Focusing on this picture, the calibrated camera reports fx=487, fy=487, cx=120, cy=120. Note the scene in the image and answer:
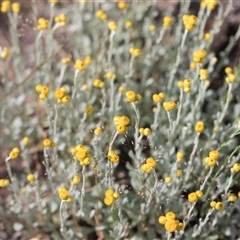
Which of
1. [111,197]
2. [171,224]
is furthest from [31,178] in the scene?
[171,224]

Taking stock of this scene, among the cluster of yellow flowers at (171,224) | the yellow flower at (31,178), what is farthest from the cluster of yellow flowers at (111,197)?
the yellow flower at (31,178)

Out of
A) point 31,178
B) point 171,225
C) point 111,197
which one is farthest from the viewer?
point 31,178

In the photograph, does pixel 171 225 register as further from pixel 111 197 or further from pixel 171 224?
pixel 111 197

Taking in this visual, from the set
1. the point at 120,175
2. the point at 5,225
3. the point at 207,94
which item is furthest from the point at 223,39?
the point at 5,225

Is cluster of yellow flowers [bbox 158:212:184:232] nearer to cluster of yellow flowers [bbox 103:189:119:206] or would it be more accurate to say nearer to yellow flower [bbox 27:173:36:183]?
cluster of yellow flowers [bbox 103:189:119:206]

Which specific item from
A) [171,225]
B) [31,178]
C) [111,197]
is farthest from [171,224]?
[31,178]

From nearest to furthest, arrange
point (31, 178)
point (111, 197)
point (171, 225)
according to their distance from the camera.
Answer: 1. point (171, 225)
2. point (111, 197)
3. point (31, 178)

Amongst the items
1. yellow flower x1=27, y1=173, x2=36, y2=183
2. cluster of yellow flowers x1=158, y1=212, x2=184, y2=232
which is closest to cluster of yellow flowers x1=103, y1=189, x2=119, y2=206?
cluster of yellow flowers x1=158, y1=212, x2=184, y2=232

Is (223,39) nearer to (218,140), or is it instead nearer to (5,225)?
(218,140)

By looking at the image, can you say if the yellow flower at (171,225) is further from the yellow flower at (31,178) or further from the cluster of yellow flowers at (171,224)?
the yellow flower at (31,178)

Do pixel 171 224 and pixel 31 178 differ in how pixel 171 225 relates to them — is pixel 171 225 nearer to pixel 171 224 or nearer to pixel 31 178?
pixel 171 224

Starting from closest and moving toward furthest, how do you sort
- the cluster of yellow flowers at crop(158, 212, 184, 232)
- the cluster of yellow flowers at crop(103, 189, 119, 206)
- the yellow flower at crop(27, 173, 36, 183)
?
1. the cluster of yellow flowers at crop(158, 212, 184, 232)
2. the cluster of yellow flowers at crop(103, 189, 119, 206)
3. the yellow flower at crop(27, 173, 36, 183)

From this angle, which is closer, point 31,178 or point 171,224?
point 171,224
